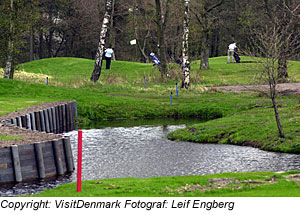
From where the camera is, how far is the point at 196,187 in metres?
14.8

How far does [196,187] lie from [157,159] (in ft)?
27.7

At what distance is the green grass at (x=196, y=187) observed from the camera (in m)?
14.1

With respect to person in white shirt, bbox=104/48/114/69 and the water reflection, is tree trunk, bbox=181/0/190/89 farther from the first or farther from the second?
person in white shirt, bbox=104/48/114/69

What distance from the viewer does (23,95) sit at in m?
40.4

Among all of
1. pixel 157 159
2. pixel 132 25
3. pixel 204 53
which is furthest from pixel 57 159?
pixel 132 25

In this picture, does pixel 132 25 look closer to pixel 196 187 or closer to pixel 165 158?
pixel 165 158

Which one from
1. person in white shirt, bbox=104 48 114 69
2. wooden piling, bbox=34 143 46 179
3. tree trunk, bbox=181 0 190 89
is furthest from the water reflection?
person in white shirt, bbox=104 48 114 69

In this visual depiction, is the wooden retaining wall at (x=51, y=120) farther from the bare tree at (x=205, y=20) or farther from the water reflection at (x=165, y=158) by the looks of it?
the bare tree at (x=205, y=20)

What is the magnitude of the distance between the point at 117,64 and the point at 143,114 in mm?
28578

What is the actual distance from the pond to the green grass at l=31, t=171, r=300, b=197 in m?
2.76

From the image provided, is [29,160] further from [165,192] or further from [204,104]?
[204,104]

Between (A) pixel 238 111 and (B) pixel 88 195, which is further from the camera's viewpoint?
(A) pixel 238 111

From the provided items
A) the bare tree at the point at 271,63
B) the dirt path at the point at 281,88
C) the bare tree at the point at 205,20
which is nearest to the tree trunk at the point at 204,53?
the bare tree at the point at 205,20

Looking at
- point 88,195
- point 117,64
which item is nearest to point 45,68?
point 117,64
